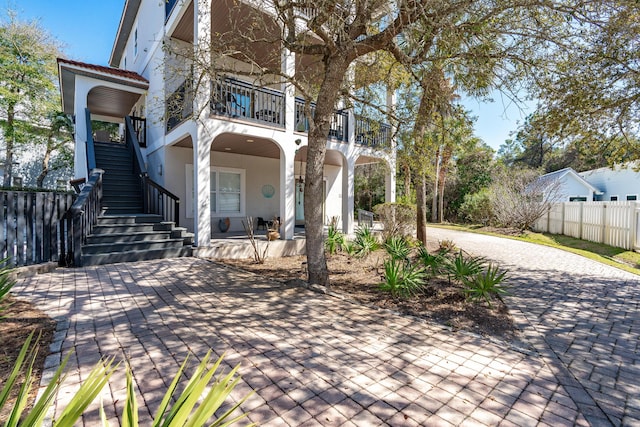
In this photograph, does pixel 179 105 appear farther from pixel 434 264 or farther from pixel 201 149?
pixel 434 264

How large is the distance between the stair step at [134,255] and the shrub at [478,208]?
17.8 meters

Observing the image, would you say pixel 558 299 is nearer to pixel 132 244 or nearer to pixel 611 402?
pixel 611 402

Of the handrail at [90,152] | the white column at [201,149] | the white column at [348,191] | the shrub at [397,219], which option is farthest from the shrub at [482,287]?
the handrail at [90,152]

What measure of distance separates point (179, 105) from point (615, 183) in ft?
102

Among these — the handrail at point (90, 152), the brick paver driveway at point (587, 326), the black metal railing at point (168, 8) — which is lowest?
the brick paver driveway at point (587, 326)

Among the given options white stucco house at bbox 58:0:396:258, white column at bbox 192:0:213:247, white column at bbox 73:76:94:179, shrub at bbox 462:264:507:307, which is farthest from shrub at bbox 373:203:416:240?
white column at bbox 73:76:94:179

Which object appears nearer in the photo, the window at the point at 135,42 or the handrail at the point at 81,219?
the handrail at the point at 81,219

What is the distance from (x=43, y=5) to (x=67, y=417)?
26002 mm

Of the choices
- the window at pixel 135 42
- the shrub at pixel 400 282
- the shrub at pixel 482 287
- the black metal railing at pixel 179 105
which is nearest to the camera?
the shrub at pixel 482 287

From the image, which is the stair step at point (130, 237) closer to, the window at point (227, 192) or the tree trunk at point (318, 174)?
the window at point (227, 192)

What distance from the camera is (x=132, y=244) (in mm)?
7828

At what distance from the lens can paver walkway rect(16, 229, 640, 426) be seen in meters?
2.54

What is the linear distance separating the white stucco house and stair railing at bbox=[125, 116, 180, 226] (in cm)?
66

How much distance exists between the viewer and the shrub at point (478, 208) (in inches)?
802
